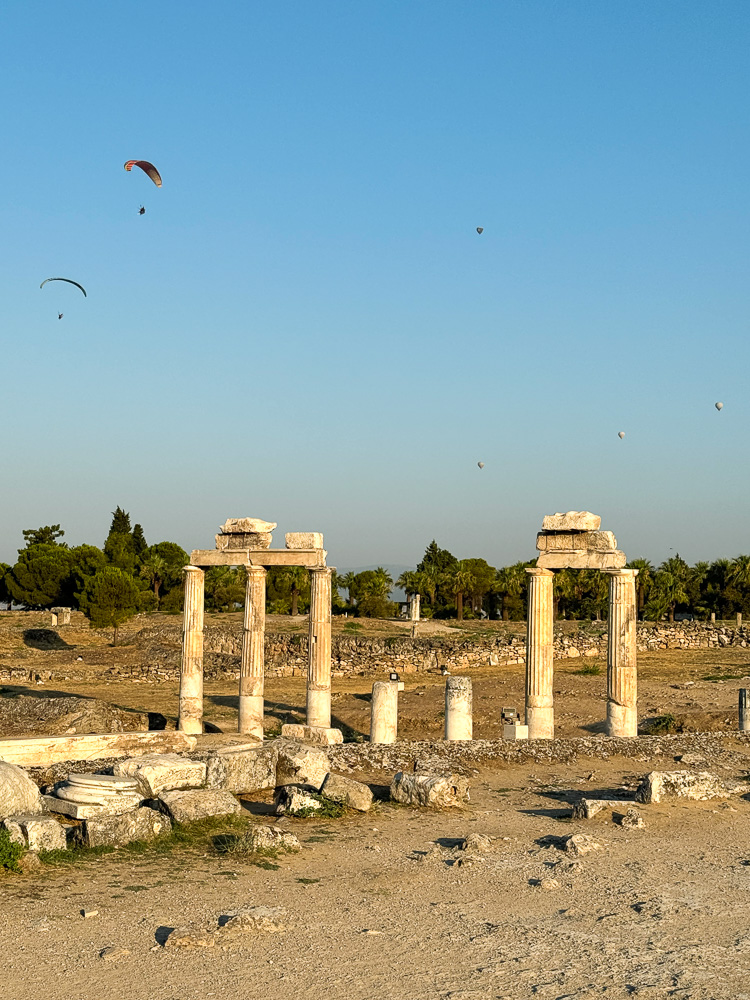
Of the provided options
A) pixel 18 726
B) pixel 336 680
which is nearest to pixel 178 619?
pixel 336 680

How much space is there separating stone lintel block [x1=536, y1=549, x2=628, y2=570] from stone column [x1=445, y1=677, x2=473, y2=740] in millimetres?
3136

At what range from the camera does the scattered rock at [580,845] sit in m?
13.8

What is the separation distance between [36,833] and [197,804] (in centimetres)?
255

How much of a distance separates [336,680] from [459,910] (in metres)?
26.3

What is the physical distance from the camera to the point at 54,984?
9.03 metres

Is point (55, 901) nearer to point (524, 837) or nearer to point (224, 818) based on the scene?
point (224, 818)

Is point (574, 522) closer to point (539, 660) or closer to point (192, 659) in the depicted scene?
A: point (539, 660)

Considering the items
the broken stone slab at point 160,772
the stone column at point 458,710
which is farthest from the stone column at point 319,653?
the broken stone slab at point 160,772

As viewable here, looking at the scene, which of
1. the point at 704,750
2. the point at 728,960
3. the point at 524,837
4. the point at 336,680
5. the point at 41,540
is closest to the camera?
the point at 728,960

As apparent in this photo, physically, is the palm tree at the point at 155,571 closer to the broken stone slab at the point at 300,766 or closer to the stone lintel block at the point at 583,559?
the stone lintel block at the point at 583,559

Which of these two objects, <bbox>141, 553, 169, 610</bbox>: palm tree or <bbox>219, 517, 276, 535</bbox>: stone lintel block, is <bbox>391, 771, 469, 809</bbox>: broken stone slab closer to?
<bbox>219, 517, 276, 535</bbox>: stone lintel block

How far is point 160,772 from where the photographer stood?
628 inches

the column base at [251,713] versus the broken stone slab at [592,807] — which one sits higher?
the column base at [251,713]

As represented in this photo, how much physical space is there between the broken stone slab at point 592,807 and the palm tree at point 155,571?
5156cm
